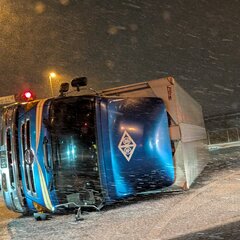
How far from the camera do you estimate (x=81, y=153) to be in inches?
264

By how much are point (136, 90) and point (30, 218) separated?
3.13 metres

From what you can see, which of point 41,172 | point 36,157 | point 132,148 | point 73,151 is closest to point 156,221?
point 132,148

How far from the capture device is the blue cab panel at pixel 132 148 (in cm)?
666

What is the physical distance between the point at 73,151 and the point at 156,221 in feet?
6.00

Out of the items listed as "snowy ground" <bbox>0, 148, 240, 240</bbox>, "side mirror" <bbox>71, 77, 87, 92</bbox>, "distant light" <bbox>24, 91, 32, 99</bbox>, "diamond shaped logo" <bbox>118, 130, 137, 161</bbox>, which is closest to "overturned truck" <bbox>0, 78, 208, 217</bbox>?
"diamond shaped logo" <bbox>118, 130, 137, 161</bbox>

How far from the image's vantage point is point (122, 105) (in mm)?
7062

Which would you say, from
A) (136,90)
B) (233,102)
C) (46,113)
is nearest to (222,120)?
(233,102)

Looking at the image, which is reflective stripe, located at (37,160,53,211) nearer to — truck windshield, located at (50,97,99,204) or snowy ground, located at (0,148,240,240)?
truck windshield, located at (50,97,99,204)

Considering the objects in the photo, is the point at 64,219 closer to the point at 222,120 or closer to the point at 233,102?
the point at 222,120

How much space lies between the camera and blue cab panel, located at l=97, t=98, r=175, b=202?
6.66m

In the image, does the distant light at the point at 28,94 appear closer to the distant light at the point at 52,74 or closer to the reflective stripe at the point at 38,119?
the reflective stripe at the point at 38,119

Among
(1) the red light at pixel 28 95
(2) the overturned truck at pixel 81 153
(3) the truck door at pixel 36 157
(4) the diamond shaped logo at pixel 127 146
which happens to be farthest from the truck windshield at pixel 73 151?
(1) the red light at pixel 28 95

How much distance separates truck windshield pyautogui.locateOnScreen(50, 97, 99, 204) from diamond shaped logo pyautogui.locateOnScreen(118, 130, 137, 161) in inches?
17.4

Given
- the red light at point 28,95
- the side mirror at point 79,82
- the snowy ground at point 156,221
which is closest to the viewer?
the snowy ground at point 156,221
